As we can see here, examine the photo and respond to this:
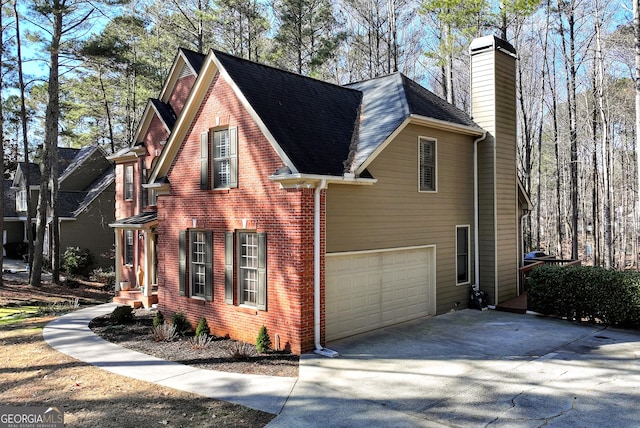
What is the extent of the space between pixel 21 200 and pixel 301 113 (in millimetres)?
30983

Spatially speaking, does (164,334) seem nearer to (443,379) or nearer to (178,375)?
(178,375)

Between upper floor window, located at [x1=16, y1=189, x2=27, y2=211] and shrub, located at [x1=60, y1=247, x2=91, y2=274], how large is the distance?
30.1ft

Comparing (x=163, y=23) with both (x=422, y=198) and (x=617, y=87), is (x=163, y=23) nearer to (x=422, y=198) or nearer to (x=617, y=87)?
(x=422, y=198)

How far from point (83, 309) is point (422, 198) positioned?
41.1 ft

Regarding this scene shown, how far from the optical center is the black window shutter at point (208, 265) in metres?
11.6

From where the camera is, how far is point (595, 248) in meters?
26.9

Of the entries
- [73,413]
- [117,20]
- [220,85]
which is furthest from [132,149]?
[73,413]

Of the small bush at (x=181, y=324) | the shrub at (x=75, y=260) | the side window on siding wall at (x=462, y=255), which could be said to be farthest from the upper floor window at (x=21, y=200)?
the side window on siding wall at (x=462, y=255)

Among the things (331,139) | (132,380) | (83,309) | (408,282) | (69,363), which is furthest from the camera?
(83,309)

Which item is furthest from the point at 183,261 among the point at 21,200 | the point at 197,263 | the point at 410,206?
the point at 21,200

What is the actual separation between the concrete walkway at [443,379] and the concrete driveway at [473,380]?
18mm

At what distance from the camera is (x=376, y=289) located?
11562 millimetres

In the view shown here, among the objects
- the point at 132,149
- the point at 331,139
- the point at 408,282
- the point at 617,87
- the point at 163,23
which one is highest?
the point at 163,23

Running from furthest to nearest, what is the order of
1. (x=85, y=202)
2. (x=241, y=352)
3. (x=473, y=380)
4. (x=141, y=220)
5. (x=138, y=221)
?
(x=85, y=202) < (x=141, y=220) < (x=138, y=221) < (x=241, y=352) < (x=473, y=380)
